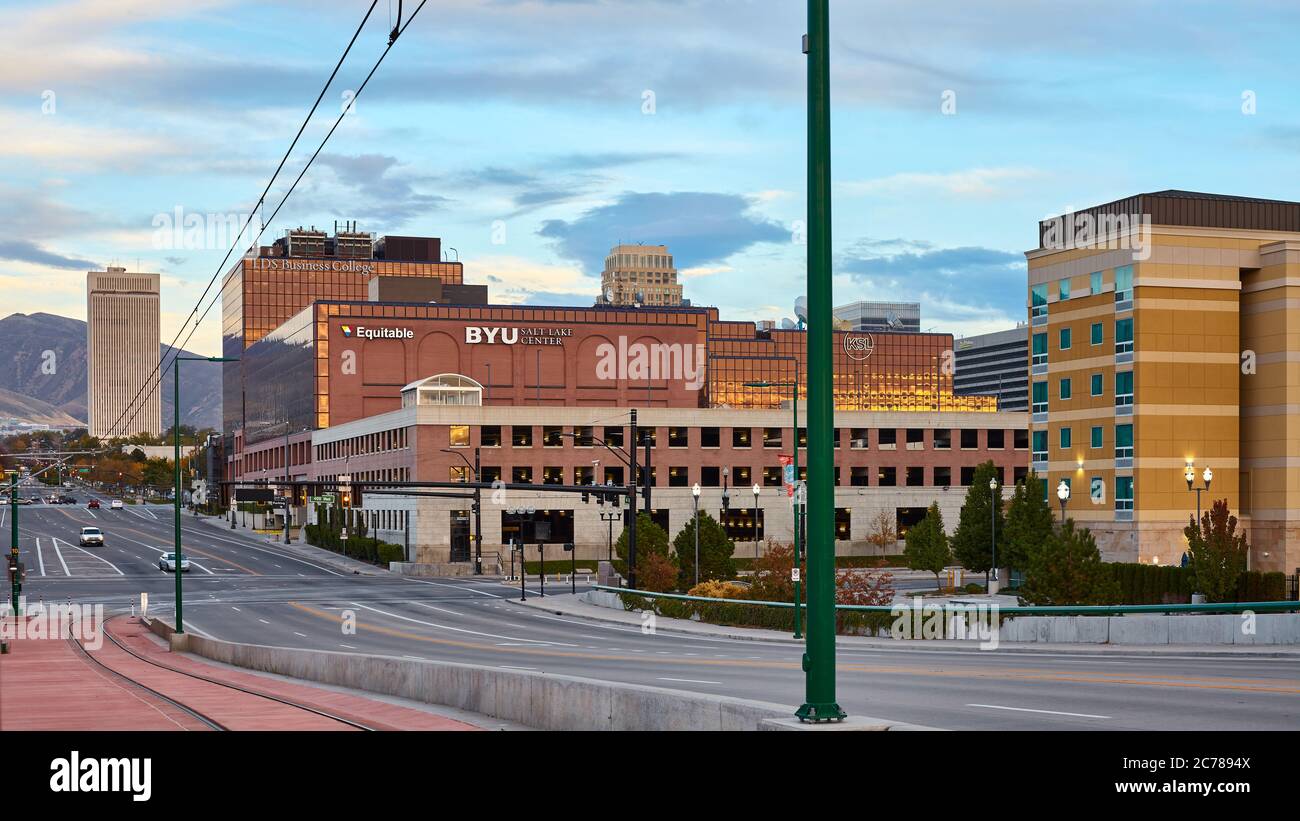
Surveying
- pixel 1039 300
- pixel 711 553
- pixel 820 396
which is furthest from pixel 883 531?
pixel 820 396

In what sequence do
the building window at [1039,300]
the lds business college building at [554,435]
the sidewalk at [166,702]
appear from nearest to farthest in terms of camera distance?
the sidewalk at [166,702], the building window at [1039,300], the lds business college building at [554,435]

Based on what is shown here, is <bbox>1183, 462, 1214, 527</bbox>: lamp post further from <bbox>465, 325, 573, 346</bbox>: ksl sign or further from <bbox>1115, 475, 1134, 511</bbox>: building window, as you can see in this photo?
<bbox>465, 325, 573, 346</bbox>: ksl sign

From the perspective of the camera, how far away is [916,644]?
139 ft

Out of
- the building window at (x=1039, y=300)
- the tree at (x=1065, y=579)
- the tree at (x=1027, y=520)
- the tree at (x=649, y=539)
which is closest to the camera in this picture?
the tree at (x=1065, y=579)

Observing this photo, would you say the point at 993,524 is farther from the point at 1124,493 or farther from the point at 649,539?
the point at 649,539

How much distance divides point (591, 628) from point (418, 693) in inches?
1430

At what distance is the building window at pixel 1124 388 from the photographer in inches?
2724

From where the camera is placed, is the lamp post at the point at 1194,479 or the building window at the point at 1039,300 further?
the building window at the point at 1039,300

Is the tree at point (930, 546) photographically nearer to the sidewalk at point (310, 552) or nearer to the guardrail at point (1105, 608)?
the guardrail at point (1105, 608)

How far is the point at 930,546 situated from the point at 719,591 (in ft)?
96.4

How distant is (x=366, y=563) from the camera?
114 meters

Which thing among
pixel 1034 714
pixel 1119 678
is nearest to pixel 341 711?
pixel 1034 714

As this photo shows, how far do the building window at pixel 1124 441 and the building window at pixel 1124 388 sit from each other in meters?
1.23

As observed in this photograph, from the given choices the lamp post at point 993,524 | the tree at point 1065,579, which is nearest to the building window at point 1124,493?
the lamp post at point 993,524
